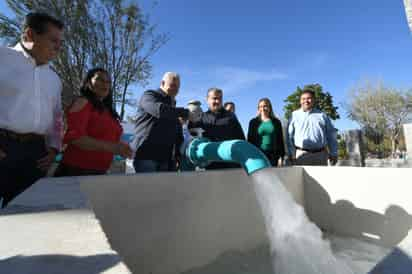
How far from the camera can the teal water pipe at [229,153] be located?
1396 mm

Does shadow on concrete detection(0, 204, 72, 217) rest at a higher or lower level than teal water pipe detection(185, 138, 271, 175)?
lower

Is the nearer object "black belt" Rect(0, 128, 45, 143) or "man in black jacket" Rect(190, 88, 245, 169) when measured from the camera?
"black belt" Rect(0, 128, 45, 143)

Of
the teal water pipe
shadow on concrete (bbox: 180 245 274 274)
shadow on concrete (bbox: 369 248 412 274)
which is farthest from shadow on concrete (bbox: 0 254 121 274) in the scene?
shadow on concrete (bbox: 180 245 274 274)

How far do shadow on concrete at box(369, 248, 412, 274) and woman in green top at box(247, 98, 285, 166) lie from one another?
1940mm

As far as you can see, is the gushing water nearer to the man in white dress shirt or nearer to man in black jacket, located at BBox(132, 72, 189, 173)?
man in black jacket, located at BBox(132, 72, 189, 173)

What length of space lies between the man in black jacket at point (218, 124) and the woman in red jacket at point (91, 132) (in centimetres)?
81

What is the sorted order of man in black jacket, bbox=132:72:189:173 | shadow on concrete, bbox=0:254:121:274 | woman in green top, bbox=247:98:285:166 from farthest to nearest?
woman in green top, bbox=247:98:285:166, man in black jacket, bbox=132:72:189:173, shadow on concrete, bbox=0:254:121:274

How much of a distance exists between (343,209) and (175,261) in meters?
1.24

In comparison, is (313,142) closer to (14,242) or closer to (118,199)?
(118,199)

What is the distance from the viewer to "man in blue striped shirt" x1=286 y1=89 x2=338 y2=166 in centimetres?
261

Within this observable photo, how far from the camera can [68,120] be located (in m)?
1.39

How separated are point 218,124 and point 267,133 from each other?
62 cm

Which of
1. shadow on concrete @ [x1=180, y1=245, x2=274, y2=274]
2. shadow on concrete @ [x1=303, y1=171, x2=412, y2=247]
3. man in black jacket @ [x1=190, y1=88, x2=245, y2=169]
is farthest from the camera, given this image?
man in black jacket @ [x1=190, y1=88, x2=245, y2=169]

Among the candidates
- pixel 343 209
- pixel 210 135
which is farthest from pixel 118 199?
pixel 343 209
